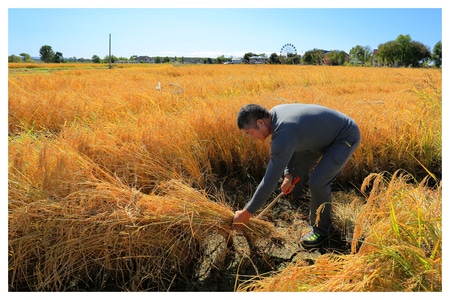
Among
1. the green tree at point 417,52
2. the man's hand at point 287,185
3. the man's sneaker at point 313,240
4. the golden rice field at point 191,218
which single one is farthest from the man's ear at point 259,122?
the green tree at point 417,52

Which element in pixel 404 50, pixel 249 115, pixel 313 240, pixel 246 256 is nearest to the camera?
pixel 249 115

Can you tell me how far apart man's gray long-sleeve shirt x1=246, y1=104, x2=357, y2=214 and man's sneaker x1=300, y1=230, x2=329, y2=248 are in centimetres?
65

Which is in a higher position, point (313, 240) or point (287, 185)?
point (287, 185)

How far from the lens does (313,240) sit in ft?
8.16

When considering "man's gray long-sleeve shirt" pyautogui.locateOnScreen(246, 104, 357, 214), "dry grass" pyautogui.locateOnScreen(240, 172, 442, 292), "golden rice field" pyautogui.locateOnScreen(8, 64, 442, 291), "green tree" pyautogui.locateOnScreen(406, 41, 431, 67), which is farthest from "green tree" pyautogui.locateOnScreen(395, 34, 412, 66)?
"dry grass" pyautogui.locateOnScreen(240, 172, 442, 292)

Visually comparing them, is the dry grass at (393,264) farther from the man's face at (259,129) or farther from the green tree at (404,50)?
the green tree at (404,50)

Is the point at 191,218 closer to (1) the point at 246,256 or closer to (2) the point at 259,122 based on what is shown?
(1) the point at 246,256

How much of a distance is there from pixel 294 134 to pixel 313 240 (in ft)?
3.09

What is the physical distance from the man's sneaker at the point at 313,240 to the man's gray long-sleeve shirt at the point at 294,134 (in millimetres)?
648

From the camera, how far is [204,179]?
3070 millimetres

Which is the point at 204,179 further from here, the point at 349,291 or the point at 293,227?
the point at 349,291

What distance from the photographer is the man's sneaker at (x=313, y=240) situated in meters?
2.49

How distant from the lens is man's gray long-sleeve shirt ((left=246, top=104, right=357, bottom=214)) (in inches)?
77.4

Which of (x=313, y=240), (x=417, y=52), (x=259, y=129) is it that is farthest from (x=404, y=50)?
(x=259, y=129)
